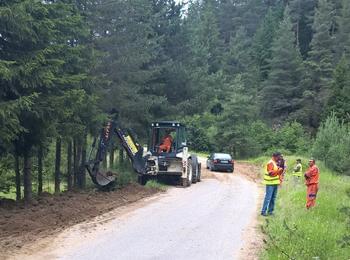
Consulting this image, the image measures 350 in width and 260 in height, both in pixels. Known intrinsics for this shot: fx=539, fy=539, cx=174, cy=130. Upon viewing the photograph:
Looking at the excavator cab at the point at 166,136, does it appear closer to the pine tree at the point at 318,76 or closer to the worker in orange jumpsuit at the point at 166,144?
the worker in orange jumpsuit at the point at 166,144

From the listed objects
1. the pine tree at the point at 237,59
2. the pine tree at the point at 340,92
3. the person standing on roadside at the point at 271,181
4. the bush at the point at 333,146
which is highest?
the pine tree at the point at 237,59

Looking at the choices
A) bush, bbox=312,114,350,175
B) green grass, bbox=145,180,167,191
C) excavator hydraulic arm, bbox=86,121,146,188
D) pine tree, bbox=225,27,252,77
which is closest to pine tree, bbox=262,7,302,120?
pine tree, bbox=225,27,252,77

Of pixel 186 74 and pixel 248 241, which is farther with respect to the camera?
pixel 186 74

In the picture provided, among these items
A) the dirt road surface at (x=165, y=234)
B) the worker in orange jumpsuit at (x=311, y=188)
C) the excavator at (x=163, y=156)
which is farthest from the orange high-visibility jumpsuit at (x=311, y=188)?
the excavator at (x=163, y=156)

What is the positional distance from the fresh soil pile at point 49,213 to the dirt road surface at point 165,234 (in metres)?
0.48

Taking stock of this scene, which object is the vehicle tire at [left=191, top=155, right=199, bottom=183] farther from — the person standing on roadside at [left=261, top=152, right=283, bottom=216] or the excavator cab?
the person standing on roadside at [left=261, top=152, right=283, bottom=216]

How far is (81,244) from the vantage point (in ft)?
37.4

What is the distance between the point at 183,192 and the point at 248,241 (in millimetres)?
10940

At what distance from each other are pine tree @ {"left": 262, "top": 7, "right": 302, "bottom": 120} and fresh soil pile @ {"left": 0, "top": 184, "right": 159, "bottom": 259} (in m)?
53.5

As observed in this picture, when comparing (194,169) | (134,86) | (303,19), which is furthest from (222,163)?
(303,19)

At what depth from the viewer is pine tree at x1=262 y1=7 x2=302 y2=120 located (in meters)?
71.9

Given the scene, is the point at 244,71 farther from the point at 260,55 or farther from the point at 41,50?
the point at 41,50

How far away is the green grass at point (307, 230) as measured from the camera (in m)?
10.3

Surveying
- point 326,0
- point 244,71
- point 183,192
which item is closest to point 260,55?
point 244,71
